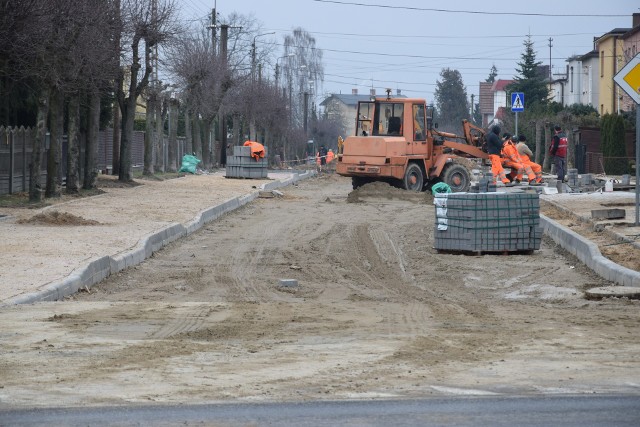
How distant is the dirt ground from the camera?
7.82m

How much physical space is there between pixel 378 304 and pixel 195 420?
6359 millimetres

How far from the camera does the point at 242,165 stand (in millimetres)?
50875

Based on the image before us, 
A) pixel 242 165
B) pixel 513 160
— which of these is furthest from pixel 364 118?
pixel 242 165

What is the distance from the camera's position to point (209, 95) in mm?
60969

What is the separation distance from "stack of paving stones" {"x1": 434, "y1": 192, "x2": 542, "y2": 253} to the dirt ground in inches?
10.8

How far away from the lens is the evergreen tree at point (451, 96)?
611ft

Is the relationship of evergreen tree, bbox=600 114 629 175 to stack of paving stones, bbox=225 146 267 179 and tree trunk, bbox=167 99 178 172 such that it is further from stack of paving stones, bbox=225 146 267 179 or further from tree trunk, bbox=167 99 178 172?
tree trunk, bbox=167 99 178 172

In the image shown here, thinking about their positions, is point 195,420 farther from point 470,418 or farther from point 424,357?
point 424,357

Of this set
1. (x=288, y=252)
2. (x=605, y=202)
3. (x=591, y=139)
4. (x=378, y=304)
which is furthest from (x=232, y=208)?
(x=591, y=139)

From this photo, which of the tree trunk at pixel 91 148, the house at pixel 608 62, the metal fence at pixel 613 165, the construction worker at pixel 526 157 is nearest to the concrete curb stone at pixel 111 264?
the tree trunk at pixel 91 148

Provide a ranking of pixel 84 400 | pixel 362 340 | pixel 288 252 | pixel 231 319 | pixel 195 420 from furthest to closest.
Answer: pixel 288 252
pixel 231 319
pixel 362 340
pixel 84 400
pixel 195 420

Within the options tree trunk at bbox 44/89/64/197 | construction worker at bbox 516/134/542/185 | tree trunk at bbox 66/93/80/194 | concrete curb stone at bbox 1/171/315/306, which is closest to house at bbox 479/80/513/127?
construction worker at bbox 516/134/542/185

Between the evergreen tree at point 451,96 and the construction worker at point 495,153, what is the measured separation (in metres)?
149

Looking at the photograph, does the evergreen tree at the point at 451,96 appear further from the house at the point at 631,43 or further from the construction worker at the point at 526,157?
the construction worker at the point at 526,157
